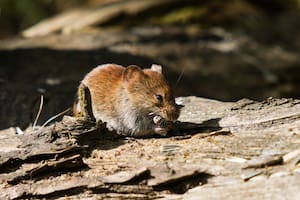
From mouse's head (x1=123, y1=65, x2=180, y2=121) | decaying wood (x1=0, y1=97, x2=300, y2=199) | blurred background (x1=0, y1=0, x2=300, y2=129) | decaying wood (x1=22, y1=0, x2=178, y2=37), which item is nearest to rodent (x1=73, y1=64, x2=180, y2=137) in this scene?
mouse's head (x1=123, y1=65, x2=180, y2=121)

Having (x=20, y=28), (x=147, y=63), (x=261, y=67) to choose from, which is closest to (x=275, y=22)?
(x=261, y=67)

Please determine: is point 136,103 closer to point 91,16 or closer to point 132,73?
point 132,73

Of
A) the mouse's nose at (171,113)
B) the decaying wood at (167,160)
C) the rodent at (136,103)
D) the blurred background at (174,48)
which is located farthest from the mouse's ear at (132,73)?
the blurred background at (174,48)

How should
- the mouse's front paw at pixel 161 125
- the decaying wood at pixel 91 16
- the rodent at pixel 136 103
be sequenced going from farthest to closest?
the decaying wood at pixel 91 16
the rodent at pixel 136 103
the mouse's front paw at pixel 161 125

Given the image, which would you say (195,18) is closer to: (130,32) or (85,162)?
(130,32)

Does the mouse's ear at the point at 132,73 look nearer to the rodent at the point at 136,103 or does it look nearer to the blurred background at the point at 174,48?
the rodent at the point at 136,103
